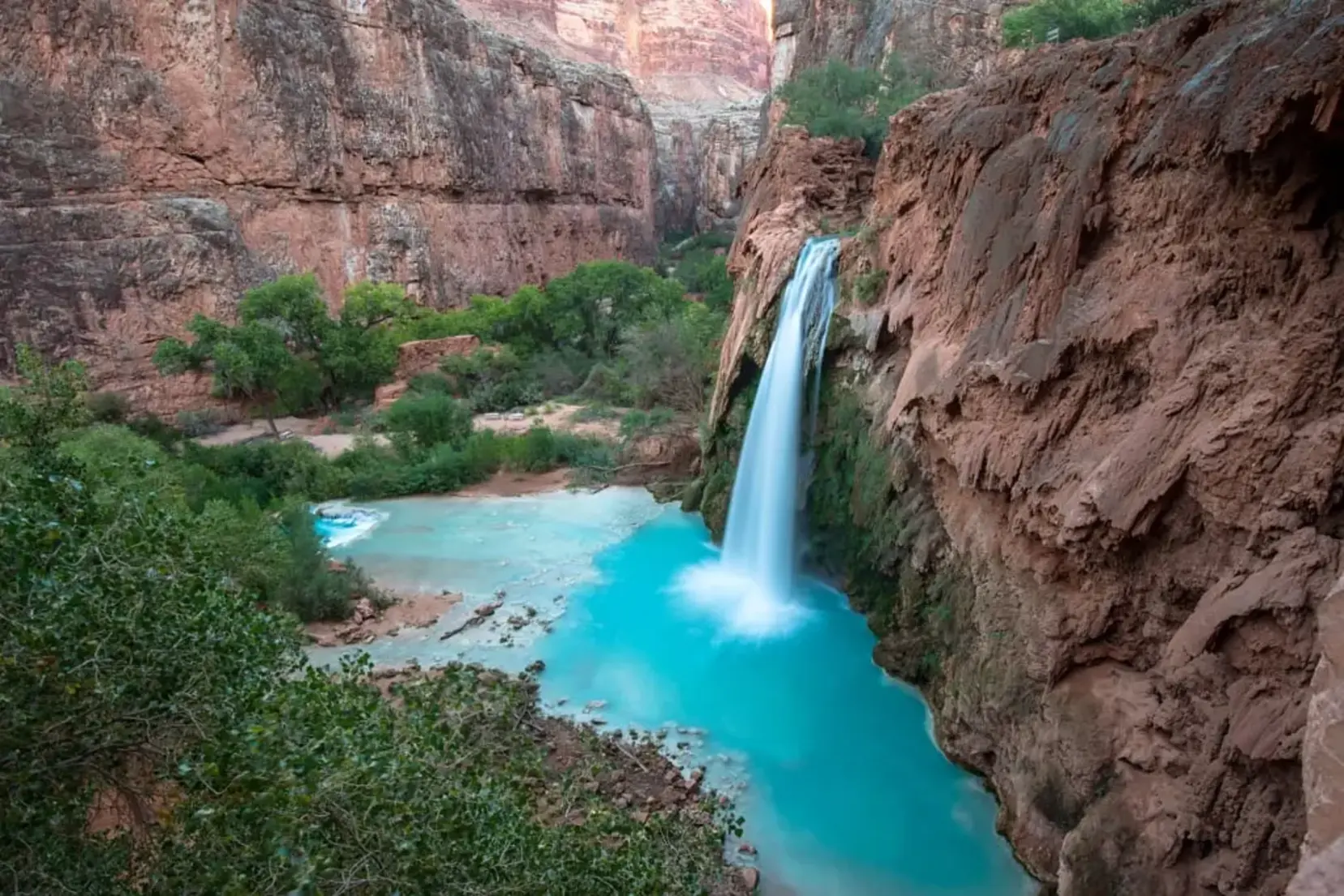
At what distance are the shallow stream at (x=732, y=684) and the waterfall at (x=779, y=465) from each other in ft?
1.20

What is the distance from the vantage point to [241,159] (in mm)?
23156

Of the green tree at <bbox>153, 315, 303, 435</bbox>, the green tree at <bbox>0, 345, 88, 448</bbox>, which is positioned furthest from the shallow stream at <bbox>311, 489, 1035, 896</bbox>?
the green tree at <bbox>153, 315, 303, 435</bbox>

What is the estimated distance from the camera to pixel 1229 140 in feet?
14.8

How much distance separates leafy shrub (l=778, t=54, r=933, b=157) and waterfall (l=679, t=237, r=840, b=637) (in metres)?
5.72

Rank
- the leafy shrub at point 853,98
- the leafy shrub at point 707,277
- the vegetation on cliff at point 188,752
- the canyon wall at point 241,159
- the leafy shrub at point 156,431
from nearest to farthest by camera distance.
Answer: the vegetation on cliff at point 188,752 → the leafy shrub at point 853,98 → the leafy shrub at point 156,431 → the canyon wall at point 241,159 → the leafy shrub at point 707,277

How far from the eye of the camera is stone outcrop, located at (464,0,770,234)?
146 ft

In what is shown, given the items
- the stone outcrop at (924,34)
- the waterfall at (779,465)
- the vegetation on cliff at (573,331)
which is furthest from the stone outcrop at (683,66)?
the waterfall at (779,465)

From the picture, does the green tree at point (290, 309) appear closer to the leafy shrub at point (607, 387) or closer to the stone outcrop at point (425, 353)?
the stone outcrop at point (425, 353)

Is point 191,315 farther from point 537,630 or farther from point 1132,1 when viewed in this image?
point 1132,1

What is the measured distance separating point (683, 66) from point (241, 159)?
130ft

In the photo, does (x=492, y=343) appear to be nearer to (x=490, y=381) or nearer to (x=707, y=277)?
(x=490, y=381)

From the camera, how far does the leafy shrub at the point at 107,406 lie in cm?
1794

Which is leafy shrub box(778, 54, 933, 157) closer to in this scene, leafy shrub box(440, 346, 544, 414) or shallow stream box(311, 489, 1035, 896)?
shallow stream box(311, 489, 1035, 896)

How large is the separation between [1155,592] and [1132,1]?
13.9 m
